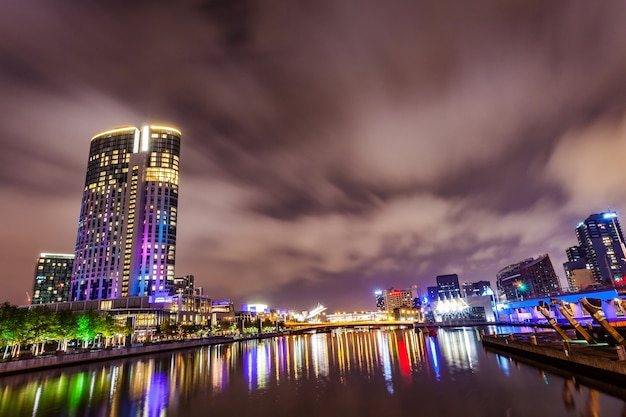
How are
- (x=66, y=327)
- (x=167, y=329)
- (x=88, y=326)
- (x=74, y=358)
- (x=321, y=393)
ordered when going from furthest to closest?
(x=167, y=329)
(x=88, y=326)
(x=66, y=327)
(x=74, y=358)
(x=321, y=393)

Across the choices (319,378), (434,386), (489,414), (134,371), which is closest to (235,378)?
(319,378)

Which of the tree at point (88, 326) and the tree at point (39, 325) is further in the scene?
the tree at point (88, 326)

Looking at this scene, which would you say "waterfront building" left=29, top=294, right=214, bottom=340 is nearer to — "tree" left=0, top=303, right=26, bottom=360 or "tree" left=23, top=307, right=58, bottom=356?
"tree" left=23, top=307, right=58, bottom=356

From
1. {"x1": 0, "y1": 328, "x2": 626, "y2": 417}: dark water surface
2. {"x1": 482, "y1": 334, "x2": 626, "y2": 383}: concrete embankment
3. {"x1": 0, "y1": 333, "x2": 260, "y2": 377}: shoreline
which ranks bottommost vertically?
{"x1": 0, "y1": 328, "x2": 626, "y2": 417}: dark water surface

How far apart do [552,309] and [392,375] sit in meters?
130

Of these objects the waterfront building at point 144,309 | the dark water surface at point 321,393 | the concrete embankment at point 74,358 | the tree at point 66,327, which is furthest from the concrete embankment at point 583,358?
the waterfront building at point 144,309

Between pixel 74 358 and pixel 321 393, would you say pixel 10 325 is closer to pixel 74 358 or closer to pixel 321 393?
pixel 74 358

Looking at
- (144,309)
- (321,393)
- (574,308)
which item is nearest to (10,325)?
(321,393)

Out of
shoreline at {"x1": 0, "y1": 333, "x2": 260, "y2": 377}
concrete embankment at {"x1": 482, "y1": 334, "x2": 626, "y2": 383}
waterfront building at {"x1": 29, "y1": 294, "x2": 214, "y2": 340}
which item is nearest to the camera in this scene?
concrete embankment at {"x1": 482, "y1": 334, "x2": 626, "y2": 383}

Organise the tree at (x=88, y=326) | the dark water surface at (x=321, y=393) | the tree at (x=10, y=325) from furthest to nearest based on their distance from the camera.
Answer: the tree at (x=88, y=326) → the tree at (x=10, y=325) → the dark water surface at (x=321, y=393)

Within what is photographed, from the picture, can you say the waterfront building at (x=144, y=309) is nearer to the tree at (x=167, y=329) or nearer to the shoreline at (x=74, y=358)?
the tree at (x=167, y=329)

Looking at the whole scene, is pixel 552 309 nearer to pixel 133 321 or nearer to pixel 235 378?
pixel 235 378

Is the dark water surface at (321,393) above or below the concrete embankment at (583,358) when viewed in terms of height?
below

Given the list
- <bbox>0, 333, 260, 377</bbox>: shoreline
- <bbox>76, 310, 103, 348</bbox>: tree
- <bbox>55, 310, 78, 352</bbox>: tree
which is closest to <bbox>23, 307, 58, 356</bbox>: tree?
<bbox>55, 310, 78, 352</bbox>: tree
